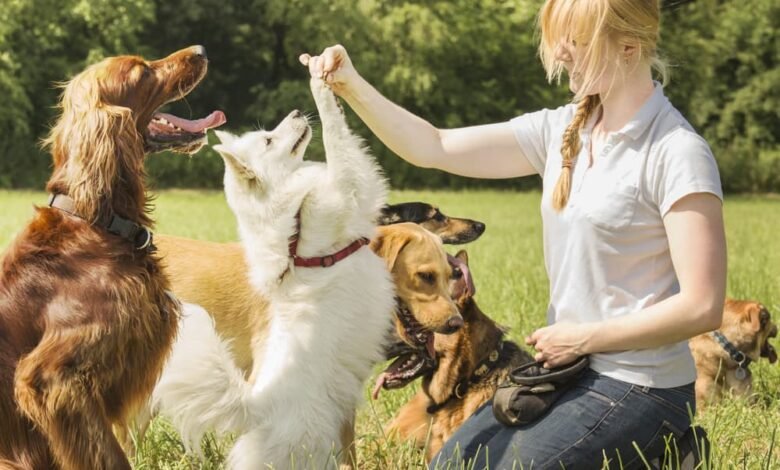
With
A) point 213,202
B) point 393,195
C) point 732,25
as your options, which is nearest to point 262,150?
point 213,202

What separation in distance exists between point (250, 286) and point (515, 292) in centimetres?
369

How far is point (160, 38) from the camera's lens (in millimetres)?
32688

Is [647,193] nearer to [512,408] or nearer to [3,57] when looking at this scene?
[512,408]

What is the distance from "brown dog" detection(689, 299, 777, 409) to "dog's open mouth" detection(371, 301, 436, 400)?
1.74m

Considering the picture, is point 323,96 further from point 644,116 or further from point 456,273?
point 644,116

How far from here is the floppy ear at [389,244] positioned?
4148mm

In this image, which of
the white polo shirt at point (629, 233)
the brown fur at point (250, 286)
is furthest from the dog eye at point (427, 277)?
the white polo shirt at point (629, 233)

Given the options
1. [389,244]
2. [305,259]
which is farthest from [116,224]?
[389,244]

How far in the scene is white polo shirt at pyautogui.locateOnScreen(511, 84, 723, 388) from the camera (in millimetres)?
3309

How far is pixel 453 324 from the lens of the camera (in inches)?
157

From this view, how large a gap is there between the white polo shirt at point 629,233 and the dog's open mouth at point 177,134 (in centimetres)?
135

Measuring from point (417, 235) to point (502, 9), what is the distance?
1307 inches

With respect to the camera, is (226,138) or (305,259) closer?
(305,259)

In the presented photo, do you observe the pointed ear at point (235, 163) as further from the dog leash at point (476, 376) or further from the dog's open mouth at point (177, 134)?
the dog leash at point (476, 376)
